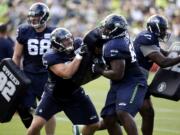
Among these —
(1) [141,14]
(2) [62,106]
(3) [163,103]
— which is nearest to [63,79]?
(2) [62,106]

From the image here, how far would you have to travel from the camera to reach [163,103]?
13.3m

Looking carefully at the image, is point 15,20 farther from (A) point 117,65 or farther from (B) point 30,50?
(A) point 117,65

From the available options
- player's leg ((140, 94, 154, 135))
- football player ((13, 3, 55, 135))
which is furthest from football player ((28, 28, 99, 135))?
football player ((13, 3, 55, 135))

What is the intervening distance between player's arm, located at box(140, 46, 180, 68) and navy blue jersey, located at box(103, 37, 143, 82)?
1.31ft

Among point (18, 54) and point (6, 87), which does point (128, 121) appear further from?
point (18, 54)

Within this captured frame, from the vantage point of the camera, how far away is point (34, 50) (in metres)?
9.23

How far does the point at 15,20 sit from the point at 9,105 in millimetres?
11734

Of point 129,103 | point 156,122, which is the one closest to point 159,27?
point 129,103

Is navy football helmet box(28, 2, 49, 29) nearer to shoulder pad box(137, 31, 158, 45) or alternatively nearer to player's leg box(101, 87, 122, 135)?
shoulder pad box(137, 31, 158, 45)

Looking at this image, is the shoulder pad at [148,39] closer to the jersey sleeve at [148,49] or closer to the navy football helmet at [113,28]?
the jersey sleeve at [148,49]

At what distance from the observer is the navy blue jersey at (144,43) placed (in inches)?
339

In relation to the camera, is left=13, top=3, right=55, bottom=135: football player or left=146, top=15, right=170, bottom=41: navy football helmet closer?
left=146, top=15, right=170, bottom=41: navy football helmet

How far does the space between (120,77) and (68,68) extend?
0.55 m

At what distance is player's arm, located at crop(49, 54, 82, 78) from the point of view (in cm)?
789
